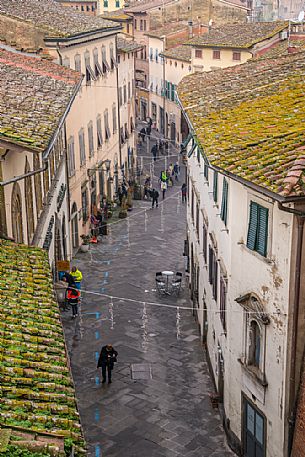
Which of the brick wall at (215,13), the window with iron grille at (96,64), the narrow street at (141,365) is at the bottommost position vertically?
the narrow street at (141,365)

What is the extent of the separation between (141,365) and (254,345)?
23.6 feet

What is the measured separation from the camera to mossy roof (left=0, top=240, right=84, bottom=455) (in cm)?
909

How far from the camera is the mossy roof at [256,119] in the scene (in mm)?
14359

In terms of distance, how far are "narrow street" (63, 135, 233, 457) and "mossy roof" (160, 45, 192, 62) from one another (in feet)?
97.3

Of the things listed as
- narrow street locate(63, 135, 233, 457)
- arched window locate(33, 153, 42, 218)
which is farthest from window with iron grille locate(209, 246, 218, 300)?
arched window locate(33, 153, 42, 218)

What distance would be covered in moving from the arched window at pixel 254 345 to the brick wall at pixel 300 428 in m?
1.73

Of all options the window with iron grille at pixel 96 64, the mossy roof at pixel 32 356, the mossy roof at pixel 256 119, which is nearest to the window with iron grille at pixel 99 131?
the window with iron grille at pixel 96 64

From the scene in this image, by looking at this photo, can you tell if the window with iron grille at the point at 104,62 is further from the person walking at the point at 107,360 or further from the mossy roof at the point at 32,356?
the mossy roof at the point at 32,356

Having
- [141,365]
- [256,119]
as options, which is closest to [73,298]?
[141,365]

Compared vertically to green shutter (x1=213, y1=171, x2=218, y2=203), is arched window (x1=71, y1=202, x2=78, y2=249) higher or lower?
lower

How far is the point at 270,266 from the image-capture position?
1520 centimetres

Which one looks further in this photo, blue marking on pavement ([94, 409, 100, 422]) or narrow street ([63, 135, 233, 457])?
blue marking on pavement ([94, 409, 100, 422])

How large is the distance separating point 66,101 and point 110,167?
973 inches

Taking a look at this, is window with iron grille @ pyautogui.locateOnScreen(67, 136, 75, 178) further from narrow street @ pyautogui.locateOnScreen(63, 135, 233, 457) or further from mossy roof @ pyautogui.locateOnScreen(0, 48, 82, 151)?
mossy roof @ pyautogui.locateOnScreen(0, 48, 82, 151)
